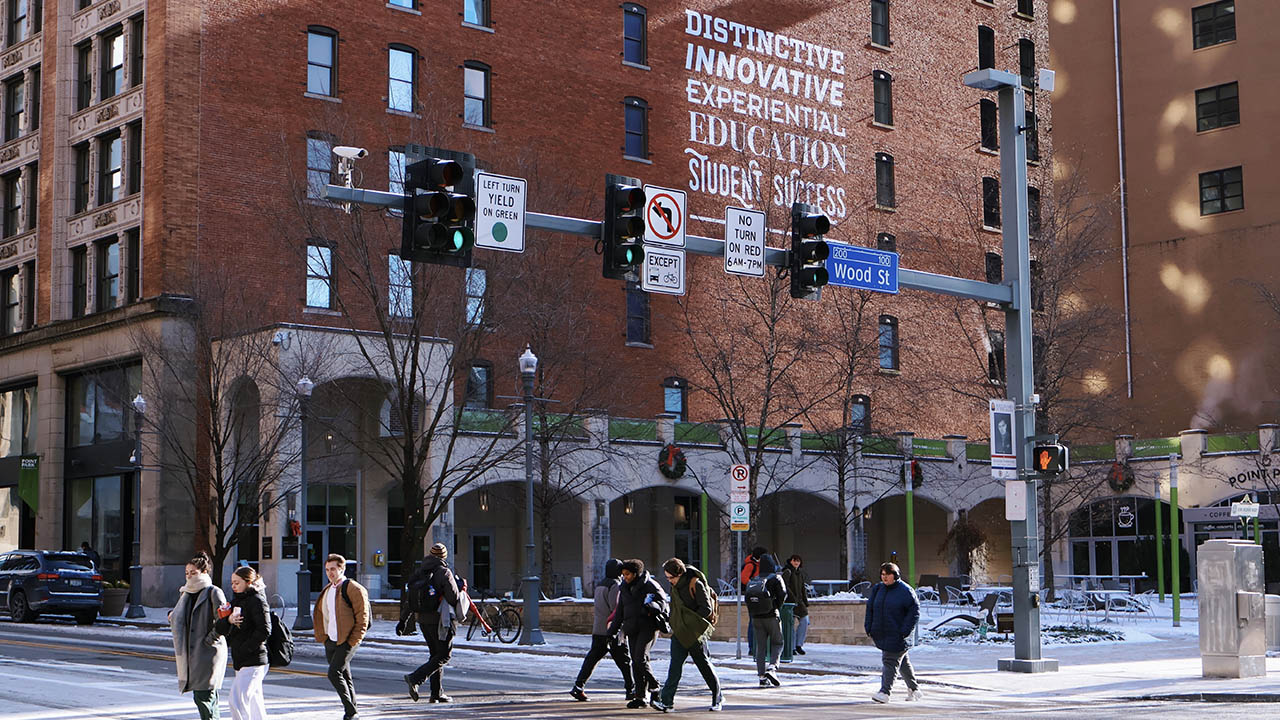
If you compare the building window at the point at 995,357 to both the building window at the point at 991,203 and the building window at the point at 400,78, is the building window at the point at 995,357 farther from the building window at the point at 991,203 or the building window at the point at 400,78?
the building window at the point at 400,78

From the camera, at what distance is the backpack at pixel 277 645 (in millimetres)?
13469

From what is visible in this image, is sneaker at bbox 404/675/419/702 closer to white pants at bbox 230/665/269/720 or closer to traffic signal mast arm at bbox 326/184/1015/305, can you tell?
white pants at bbox 230/665/269/720

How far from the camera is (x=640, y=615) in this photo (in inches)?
683

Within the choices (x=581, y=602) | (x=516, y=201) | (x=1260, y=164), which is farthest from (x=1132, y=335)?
(x=516, y=201)

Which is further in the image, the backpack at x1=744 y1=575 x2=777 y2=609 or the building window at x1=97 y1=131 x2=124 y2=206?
the building window at x1=97 y1=131 x2=124 y2=206

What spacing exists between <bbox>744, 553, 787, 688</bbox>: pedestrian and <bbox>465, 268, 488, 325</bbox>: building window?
46.2ft

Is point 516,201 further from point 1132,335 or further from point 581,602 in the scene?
point 1132,335

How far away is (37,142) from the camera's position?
165ft

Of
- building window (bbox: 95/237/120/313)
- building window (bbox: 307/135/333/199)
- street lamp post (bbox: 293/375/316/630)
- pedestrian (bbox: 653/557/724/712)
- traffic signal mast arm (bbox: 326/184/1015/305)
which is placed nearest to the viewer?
traffic signal mast arm (bbox: 326/184/1015/305)

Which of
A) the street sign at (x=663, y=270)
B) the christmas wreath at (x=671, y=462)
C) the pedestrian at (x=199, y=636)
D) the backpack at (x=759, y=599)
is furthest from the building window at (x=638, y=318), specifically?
the pedestrian at (x=199, y=636)

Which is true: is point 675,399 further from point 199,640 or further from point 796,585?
point 199,640

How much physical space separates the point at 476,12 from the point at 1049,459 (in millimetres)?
33566

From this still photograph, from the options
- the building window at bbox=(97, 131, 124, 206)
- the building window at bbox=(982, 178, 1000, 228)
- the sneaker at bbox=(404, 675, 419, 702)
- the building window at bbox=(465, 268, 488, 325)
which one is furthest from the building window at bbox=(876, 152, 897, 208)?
the sneaker at bbox=(404, 675, 419, 702)

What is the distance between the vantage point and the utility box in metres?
21.1
